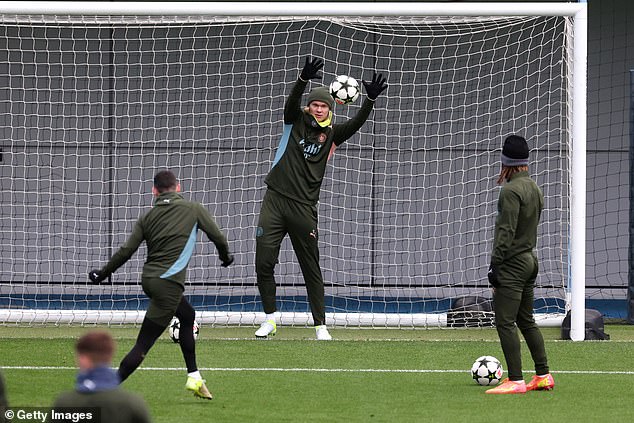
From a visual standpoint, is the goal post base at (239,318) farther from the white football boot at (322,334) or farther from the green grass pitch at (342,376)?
the white football boot at (322,334)

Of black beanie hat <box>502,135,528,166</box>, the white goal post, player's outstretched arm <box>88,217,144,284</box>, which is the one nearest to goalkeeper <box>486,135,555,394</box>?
black beanie hat <box>502,135,528,166</box>

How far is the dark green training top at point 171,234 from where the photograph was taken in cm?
757

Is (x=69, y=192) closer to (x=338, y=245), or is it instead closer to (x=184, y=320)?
(x=338, y=245)

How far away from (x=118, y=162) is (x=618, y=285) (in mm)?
7346

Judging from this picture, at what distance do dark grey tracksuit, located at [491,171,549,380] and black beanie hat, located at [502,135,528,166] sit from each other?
0.10m

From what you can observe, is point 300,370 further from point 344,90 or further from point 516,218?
point 344,90

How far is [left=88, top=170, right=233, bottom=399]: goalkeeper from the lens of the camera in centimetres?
752

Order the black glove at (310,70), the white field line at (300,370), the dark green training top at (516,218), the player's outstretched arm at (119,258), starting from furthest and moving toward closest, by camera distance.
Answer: the black glove at (310,70) < the white field line at (300,370) < the dark green training top at (516,218) < the player's outstretched arm at (119,258)

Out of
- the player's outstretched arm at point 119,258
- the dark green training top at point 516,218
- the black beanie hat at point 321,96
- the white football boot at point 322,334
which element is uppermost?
the black beanie hat at point 321,96

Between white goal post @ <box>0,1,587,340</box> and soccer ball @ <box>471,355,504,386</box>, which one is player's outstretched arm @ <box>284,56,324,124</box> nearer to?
soccer ball @ <box>471,355,504,386</box>

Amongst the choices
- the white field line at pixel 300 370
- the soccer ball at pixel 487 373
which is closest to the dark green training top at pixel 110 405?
the soccer ball at pixel 487 373

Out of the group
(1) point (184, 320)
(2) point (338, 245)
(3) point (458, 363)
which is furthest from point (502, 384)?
(2) point (338, 245)

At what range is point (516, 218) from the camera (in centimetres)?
807

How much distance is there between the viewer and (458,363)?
383 inches
